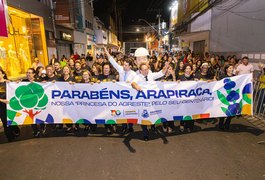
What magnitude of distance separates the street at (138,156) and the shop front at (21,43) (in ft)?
26.7

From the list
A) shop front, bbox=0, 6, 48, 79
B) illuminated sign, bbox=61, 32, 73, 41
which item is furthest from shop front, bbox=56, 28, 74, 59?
shop front, bbox=0, 6, 48, 79

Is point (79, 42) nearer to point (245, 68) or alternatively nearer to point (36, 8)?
point (36, 8)

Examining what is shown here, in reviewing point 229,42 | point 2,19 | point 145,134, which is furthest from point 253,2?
point 2,19

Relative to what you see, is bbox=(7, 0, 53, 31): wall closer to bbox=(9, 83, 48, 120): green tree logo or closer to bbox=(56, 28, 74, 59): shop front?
bbox=(56, 28, 74, 59): shop front

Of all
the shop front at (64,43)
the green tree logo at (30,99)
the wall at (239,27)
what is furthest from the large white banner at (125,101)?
the shop front at (64,43)

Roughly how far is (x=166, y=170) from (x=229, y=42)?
12.8 meters

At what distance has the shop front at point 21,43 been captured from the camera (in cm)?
1123

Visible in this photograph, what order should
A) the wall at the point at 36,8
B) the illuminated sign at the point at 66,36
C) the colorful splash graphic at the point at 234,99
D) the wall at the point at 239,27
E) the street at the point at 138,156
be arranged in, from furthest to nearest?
the illuminated sign at the point at 66,36 → the wall at the point at 36,8 → the wall at the point at 239,27 → the colorful splash graphic at the point at 234,99 → the street at the point at 138,156

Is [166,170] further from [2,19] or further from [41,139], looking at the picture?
[2,19]

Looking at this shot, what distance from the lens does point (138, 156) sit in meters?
4.00

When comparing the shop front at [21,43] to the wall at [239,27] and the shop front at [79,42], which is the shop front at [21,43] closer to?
the shop front at [79,42]

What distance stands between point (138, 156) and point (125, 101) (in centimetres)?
136

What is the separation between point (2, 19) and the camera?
7285mm

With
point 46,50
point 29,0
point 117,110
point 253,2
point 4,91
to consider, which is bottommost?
point 117,110
